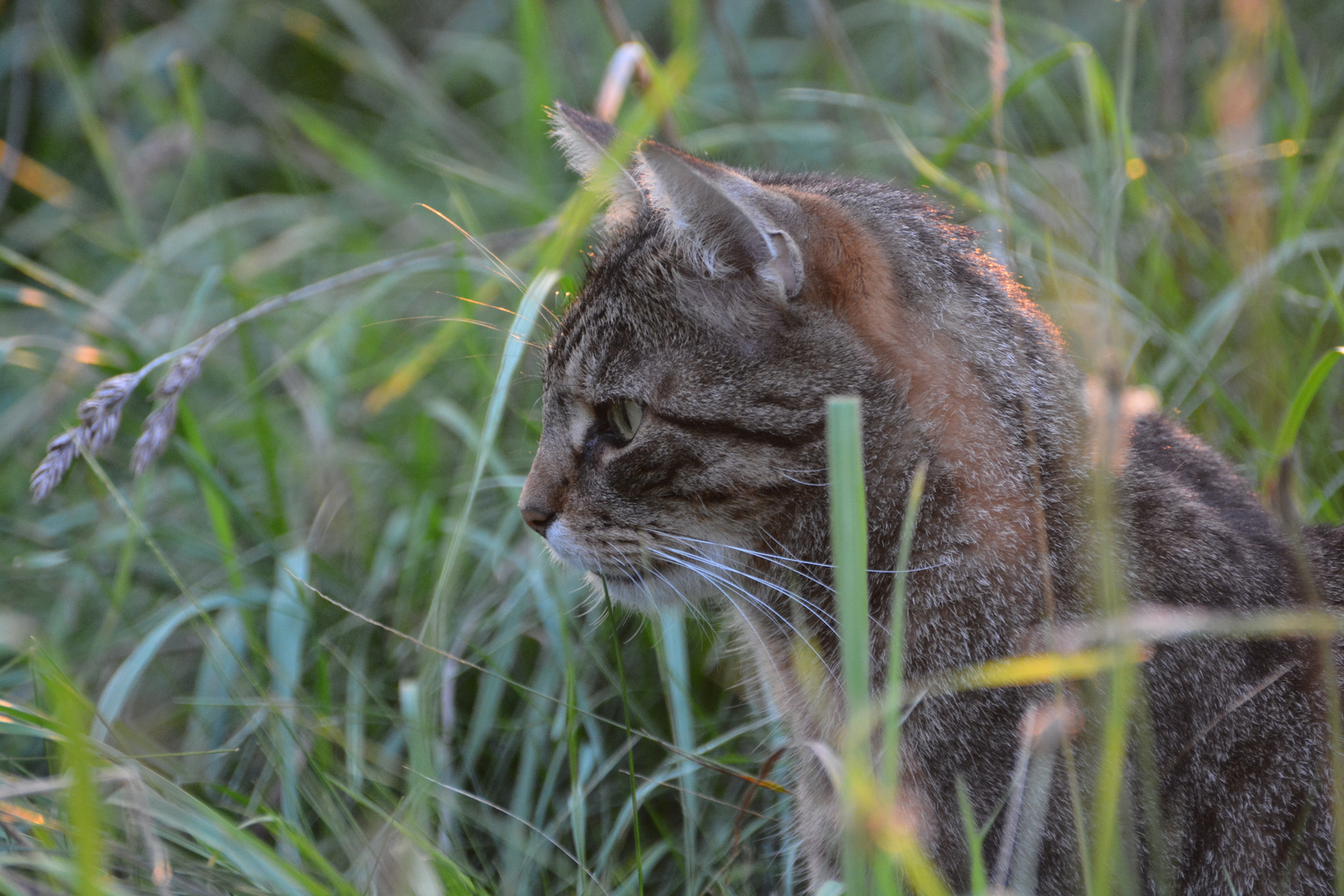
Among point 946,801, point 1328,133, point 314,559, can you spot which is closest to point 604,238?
point 314,559

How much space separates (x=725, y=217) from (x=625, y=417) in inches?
13.2

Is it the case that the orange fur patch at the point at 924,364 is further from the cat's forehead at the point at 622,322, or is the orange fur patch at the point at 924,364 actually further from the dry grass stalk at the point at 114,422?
the dry grass stalk at the point at 114,422

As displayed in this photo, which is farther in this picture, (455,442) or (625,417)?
(455,442)

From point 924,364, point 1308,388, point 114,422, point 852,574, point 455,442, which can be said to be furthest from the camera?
point 455,442

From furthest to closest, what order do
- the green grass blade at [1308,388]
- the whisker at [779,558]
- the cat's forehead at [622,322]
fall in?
the cat's forehead at [622,322] → the whisker at [779,558] → the green grass blade at [1308,388]

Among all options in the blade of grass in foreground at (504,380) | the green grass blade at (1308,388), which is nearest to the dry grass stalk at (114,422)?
the blade of grass in foreground at (504,380)

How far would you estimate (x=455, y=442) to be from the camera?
2658 millimetres

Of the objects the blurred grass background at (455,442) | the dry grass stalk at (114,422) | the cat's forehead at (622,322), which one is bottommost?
the blurred grass background at (455,442)

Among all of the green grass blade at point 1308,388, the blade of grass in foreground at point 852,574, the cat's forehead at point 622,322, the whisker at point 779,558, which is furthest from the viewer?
the cat's forehead at point 622,322

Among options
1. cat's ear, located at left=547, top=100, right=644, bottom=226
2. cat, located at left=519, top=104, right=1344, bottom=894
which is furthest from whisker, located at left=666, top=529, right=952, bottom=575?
cat's ear, located at left=547, top=100, right=644, bottom=226

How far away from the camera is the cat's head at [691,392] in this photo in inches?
54.4

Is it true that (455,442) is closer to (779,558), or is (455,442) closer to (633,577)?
(633,577)

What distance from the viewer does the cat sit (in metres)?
1.27

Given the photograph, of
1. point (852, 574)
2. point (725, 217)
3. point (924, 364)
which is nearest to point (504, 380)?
point (725, 217)
